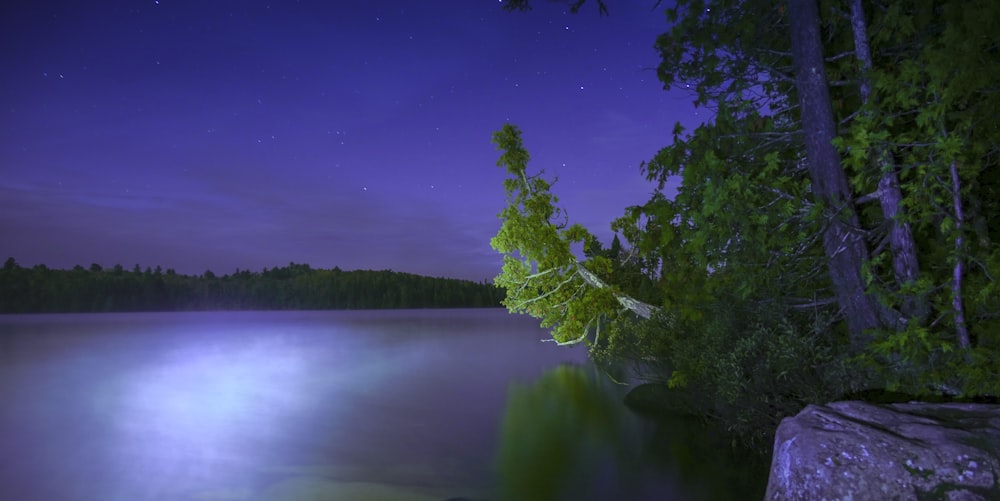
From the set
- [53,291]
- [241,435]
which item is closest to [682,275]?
[241,435]

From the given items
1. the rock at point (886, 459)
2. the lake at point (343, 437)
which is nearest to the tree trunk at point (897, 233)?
the rock at point (886, 459)

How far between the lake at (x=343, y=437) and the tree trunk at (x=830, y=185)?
2768 millimetres

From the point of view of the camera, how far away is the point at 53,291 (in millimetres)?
102250

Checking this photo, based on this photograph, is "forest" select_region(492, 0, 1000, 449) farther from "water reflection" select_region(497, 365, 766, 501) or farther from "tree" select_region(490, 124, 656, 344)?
"tree" select_region(490, 124, 656, 344)

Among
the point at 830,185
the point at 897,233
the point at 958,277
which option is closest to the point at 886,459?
the point at 958,277

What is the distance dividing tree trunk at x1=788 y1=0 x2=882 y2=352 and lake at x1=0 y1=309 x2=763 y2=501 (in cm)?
277

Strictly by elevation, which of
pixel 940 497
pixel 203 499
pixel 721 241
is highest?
pixel 721 241

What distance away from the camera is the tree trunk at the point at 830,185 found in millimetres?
7465

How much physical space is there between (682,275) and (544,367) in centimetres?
Answer: 1500

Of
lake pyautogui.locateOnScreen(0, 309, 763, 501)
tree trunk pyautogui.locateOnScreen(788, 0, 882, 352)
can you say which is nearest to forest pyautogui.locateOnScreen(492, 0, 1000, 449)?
tree trunk pyautogui.locateOnScreen(788, 0, 882, 352)

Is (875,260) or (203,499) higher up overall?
(875,260)

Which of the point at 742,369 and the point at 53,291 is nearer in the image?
the point at 742,369

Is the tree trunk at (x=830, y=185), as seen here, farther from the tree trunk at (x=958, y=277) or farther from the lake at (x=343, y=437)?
the lake at (x=343, y=437)

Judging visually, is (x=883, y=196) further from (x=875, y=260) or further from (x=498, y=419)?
(x=498, y=419)
